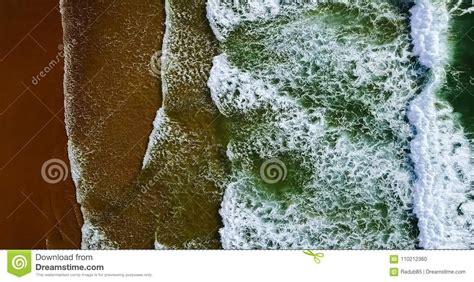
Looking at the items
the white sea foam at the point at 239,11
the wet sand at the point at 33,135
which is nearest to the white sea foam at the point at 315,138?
the white sea foam at the point at 239,11

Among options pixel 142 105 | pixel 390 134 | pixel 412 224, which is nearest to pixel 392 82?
pixel 390 134

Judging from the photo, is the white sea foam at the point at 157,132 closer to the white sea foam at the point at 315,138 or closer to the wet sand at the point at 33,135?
the white sea foam at the point at 315,138

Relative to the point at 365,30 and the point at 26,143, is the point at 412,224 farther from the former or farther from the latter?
the point at 26,143

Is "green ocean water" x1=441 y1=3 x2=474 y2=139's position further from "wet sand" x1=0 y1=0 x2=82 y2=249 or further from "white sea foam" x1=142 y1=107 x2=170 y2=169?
"wet sand" x1=0 y1=0 x2=82 y2=249

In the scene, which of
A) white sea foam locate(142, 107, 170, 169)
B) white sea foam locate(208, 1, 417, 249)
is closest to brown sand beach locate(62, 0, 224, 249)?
white sea foam locate(142, 107, 170, 169)

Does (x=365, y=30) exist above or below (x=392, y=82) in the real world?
above
